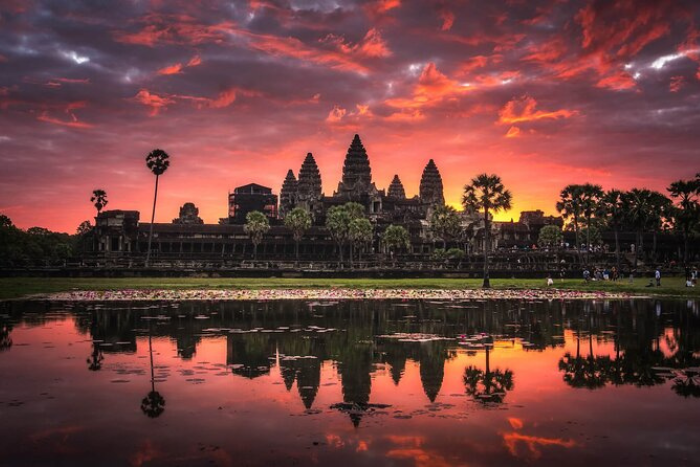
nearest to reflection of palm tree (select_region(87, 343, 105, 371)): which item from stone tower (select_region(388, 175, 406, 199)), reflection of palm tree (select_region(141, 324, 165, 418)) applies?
reflection of palm tree (select_region(141, 324, 165, 418))

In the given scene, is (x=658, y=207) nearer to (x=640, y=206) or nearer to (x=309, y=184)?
(x=640, y=206)

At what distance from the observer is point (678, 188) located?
275ft

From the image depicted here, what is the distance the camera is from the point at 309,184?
17875cm

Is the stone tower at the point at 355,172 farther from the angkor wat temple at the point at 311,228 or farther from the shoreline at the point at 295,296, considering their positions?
the shoreline at the point at 295,296

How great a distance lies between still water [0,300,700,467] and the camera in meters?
9.79

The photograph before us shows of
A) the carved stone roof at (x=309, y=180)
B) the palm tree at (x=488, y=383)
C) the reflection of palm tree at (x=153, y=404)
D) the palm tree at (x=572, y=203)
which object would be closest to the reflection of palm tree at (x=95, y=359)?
the reflection of palm tree at (x=153, y=404)

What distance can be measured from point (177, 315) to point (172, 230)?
95.0 meters

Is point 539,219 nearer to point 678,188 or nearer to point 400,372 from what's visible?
point 678,188

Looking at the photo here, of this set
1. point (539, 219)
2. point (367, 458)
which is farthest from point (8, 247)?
point (539, 219)

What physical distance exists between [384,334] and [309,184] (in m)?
157

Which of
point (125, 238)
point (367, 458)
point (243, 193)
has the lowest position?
point (367, 458)

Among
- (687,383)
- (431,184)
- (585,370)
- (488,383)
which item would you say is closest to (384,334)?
(585,370)

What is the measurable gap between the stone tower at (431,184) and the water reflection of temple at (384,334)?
15352 centimetres

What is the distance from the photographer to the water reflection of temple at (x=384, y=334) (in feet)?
50.7
